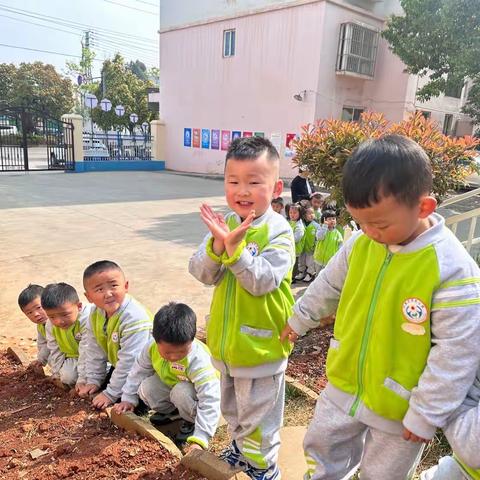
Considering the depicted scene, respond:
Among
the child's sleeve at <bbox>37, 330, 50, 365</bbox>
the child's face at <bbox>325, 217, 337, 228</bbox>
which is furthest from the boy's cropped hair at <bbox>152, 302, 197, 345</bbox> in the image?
the child's face at <bbox>325, 217, 337, 228</bbox>

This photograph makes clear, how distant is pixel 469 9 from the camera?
1068 cm

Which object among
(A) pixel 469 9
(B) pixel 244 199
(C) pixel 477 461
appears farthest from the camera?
(A) pixel 469 9

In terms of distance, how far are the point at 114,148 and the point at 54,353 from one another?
1985cm

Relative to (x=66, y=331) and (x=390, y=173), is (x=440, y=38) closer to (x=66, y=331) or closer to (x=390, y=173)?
(x=66, y=331)

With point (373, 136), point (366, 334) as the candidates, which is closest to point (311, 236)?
point (373, 136)

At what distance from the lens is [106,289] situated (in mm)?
2559

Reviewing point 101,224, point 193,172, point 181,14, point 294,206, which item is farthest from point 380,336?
point 181,14

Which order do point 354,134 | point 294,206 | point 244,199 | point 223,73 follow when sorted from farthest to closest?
point 223,73 < point 294,206 < point 354,134 < point 244,199

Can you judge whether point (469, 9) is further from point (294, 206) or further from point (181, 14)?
point (181, 14)

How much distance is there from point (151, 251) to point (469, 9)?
9.84m

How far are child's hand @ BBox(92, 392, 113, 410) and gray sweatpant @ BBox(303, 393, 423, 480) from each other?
1.31m

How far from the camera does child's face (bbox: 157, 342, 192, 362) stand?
2.23 m

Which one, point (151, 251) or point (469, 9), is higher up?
point (469, 9)

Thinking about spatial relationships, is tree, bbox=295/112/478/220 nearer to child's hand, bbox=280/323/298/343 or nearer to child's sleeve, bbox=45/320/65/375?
child's hand, bbox=280/323/298/343
